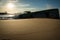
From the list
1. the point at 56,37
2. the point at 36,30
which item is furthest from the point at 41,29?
the point at 56,37

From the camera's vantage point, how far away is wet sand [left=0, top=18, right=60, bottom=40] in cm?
146

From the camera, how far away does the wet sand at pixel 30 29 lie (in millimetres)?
1457

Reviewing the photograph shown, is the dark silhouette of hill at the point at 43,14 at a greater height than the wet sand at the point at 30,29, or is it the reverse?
the dark silhouette of hill at the point at 43,14

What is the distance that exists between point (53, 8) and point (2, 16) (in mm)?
622

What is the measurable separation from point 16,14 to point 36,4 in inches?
10.7

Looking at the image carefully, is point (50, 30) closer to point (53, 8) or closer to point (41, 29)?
point (41, 29)

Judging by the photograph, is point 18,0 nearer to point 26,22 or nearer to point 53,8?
point 26,22

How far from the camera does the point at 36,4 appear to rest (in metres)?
1.54

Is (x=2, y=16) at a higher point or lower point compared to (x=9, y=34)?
higher

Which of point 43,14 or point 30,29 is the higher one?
point 43,14

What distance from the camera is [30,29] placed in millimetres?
1494

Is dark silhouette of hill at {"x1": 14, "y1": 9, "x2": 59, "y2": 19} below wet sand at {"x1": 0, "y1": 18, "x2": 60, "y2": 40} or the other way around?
the other way around

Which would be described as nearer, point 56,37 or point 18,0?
point 56,37

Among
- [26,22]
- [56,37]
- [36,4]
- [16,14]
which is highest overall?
[36,4]
